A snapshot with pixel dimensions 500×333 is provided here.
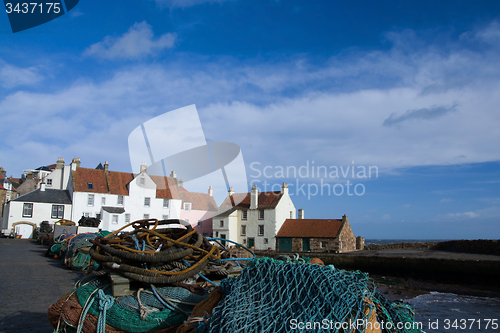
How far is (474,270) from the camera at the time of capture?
966 inches

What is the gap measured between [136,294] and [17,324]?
11.6 ft

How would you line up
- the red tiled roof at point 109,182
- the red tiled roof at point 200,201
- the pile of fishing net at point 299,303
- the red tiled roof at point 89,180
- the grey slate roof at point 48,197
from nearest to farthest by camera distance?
the pile of fishing net at point 299,303 < the grey slate roof at point 48,197 < the red tiled roof at point 89,180 < the red tiled roof at point 109,182 < the red tiled roof at point 200,201

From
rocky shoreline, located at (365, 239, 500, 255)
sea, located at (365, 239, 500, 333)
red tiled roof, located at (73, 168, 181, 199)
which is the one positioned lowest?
sea, located at (365, 239, 500, 333)

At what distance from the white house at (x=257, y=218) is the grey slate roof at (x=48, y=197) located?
20.3 meters

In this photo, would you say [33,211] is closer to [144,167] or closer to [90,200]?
[90,200]

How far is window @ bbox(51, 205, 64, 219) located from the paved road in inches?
1388

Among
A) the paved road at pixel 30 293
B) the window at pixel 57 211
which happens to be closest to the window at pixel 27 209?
the window at pixel 57 211

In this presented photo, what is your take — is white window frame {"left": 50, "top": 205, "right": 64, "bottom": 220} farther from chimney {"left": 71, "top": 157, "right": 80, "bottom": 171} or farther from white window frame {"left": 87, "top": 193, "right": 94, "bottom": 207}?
chimney {"left": 71, "top": 157, "right": 80, "bottom": 171}

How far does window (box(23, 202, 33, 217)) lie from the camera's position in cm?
4488

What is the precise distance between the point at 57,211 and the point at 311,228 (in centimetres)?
3255

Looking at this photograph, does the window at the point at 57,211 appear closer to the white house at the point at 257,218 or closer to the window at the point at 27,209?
the window at the point at 27,209

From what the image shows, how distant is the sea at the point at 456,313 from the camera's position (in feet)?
41.8

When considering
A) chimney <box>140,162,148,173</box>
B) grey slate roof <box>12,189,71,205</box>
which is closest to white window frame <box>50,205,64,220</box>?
grey slate roof <box>12,189,71,205</box>

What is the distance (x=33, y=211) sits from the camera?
45.3 meters
